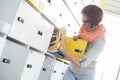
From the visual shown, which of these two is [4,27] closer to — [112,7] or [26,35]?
[26,35]

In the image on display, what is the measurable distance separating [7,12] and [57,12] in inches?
42.2

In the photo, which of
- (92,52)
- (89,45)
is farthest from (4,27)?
(89,45)

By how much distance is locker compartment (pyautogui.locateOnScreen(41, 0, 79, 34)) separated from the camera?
2.40 m

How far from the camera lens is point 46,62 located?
2.80 metres

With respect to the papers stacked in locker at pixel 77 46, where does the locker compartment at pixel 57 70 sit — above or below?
below

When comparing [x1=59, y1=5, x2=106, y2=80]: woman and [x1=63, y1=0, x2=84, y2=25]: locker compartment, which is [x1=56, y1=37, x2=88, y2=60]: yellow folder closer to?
[x1=59, y1=5, x2=106, y2=80]: woman

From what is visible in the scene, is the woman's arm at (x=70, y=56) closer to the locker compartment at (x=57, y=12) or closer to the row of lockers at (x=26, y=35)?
the row of lockers at (x=26, y=35)

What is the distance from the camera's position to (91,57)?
219cm

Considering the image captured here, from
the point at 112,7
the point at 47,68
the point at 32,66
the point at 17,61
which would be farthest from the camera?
the point at 112,7

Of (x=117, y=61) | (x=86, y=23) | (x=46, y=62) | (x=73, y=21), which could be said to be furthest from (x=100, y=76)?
(x=86, y=23)

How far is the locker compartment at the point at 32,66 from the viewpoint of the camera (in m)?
2.15

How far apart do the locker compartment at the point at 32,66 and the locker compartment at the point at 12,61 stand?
0.08 m

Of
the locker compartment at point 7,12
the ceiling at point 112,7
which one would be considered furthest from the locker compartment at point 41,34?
the ceiling at point 112,7

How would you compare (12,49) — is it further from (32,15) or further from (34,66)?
(34,66)
